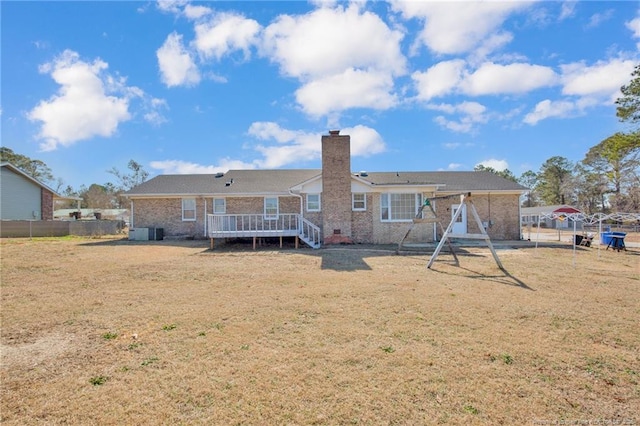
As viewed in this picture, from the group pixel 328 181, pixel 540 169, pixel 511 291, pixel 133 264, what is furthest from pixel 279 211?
pixel 540 169

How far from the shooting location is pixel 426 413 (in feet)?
9.36

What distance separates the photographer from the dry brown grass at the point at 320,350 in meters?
2.93

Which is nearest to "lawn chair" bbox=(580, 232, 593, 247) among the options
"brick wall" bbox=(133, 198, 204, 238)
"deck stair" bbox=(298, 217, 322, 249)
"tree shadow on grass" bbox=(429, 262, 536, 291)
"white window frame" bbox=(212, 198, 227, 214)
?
"tree shadow on grass" bbox=(429, 262, 536, 291)

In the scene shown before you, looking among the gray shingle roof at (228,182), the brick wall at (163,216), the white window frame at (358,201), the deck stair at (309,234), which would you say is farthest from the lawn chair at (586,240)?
the brick wall at (163,216)

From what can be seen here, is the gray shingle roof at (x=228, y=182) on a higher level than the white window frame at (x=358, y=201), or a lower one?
higher

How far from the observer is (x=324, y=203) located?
52.7 feet

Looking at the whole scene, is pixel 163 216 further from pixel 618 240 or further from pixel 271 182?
pixel 618 240

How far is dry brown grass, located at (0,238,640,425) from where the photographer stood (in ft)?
9.62

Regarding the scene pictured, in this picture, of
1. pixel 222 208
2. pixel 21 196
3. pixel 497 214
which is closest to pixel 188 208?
pixel 222 208

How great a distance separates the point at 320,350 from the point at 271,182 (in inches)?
695

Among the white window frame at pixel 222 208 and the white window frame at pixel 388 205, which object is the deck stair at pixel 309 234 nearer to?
the white window frame at pixel 388 205

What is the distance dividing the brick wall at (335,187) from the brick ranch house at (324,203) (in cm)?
5

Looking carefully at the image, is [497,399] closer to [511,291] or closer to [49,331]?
[511,291]

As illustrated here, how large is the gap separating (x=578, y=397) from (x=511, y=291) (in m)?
4.41
